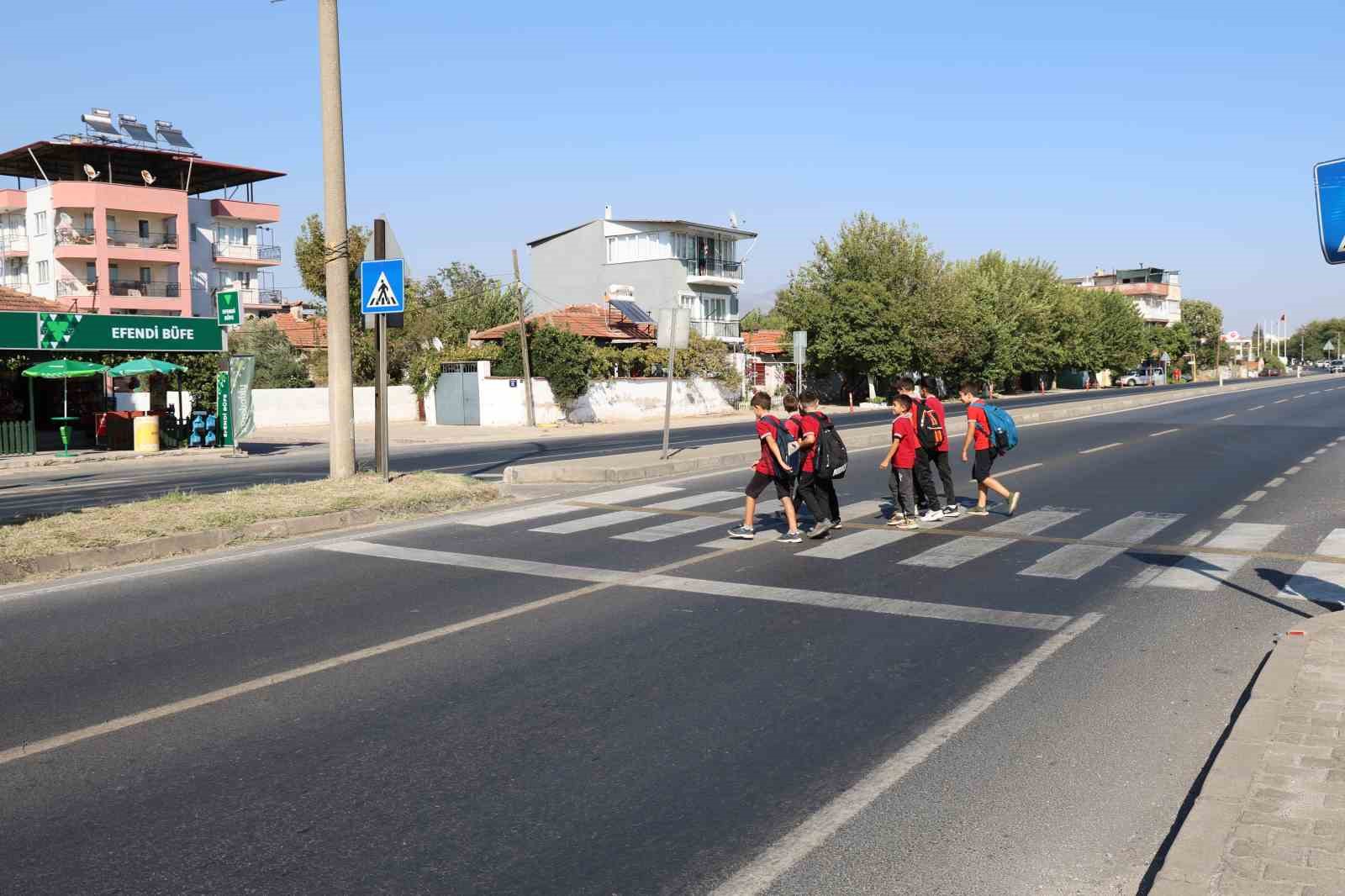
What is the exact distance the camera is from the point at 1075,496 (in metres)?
14.5

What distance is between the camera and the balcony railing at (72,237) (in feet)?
189

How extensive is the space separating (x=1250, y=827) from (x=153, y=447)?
27955 millimetres

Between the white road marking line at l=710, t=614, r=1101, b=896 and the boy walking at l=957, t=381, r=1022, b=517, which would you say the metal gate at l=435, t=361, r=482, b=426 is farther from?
the white road marking line at l=710, t=614, r=1101, b=896

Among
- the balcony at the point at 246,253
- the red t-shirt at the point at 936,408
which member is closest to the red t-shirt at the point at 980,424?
Result: the red t-shirt at the point at 936,408

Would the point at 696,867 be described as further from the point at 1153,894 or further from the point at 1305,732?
the point at 1305,732

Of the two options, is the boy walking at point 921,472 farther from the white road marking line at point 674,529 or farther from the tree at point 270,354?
the tree at point 270,354

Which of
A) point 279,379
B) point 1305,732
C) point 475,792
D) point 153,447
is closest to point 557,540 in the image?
point 475,792

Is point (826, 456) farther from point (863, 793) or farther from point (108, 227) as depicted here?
point (108, 227)

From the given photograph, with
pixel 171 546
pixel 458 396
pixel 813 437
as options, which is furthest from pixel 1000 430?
pixel 458 396

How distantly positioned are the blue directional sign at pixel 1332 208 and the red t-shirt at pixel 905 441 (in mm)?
5801

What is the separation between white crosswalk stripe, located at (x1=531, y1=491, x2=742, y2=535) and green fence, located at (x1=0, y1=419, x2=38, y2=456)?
64.0 feet

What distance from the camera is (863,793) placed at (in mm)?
4551

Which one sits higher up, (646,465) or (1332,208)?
(1332,208)

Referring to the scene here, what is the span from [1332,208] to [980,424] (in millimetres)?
7264
